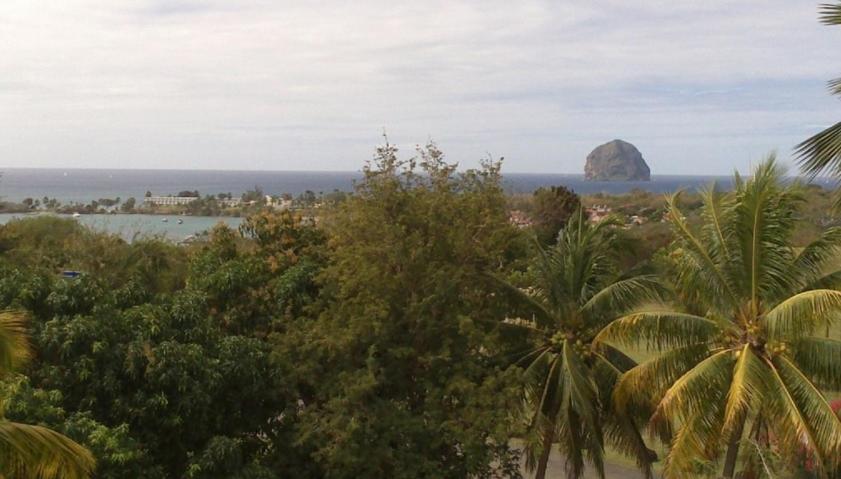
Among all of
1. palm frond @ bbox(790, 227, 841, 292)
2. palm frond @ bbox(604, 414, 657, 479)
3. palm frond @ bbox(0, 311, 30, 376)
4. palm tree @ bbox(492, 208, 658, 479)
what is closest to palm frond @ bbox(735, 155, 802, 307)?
palm frond @ bbox(790, 227, 841, 292)

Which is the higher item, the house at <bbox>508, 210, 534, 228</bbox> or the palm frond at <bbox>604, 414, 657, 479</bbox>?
the house at <bbox>508, 210, 534, 228</bbox>

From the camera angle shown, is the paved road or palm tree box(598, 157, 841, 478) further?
the paved road

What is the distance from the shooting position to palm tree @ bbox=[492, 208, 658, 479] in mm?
13731

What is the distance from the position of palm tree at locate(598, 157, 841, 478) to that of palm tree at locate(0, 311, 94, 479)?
7.56 meters

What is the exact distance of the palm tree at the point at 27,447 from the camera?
25.2 feet

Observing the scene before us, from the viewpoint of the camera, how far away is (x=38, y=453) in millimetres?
7797

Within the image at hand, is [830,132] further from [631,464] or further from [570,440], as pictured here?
[631,464]

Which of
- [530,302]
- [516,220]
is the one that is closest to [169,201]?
[516,220]

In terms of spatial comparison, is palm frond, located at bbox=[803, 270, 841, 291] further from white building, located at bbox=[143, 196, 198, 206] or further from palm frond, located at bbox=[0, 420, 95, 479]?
white building, located at bbox=[143, 196, 198, 206]

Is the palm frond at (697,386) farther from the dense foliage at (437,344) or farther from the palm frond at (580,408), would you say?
the palm frond at (580,408)

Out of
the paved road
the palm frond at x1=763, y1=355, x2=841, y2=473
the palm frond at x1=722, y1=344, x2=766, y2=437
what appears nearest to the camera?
the palm frond at x1=763, y1=355, x2=841, y2=473

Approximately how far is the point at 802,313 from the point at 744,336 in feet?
3.52

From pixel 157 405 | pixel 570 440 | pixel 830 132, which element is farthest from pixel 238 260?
pixel 830 132

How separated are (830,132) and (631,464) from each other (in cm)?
1268
